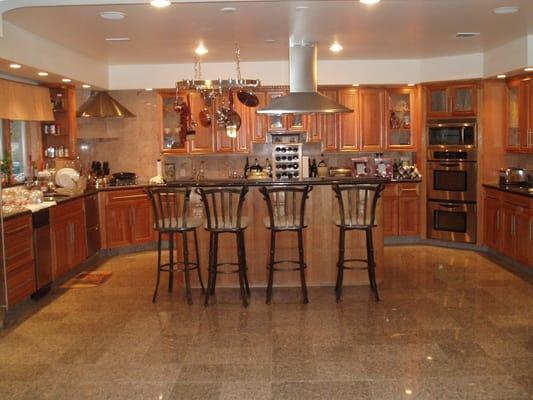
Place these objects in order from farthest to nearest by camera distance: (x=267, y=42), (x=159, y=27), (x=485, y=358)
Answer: (x=267, y=42)
(x=159, y=27)
(x=485, y=358)

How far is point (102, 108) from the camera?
808cm

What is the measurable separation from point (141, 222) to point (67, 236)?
1835 mm

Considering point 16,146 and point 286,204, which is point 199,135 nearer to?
point 16,146

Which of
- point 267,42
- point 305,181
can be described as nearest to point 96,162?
point 267,42

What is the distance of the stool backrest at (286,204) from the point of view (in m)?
5.45

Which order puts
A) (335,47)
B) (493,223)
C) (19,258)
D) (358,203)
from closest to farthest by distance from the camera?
1. (19,258)
2. (358,203)
3. (335,47)
4. (493,223)

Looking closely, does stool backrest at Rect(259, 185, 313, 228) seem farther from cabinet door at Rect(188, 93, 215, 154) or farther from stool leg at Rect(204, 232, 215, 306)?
cabinet door at Rect(188, 93, 215, 154)

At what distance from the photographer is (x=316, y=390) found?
371cm

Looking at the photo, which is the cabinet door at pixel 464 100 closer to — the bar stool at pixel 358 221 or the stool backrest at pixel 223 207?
the bar stool at pixel 358 221

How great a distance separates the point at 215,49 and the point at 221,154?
199 cm

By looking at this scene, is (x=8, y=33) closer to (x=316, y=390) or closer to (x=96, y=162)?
(x=96, y=162)

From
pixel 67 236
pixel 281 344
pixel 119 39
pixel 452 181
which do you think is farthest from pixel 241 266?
pixel 452 181

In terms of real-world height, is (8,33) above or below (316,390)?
above

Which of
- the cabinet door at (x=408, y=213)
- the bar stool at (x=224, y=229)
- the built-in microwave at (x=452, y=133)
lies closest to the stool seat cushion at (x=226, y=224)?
the bar stool at (x=224, y=229)
